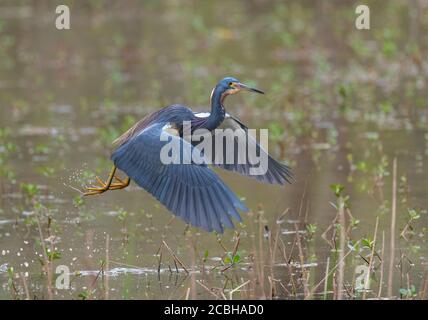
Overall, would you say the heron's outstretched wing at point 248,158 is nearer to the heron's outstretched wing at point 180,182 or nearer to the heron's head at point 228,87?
the heron's head at point 228,87

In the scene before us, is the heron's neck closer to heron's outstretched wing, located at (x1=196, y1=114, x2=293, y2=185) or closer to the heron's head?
the heron's head

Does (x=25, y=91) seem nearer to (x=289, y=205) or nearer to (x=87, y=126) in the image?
(x=87, y=126)

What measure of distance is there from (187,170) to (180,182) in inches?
3.8

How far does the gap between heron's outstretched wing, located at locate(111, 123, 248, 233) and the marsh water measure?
29 centimetres

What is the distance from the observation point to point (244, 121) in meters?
12.6

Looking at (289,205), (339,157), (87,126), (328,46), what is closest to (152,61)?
(328,46)

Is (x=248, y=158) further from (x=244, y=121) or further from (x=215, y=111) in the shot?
(x=244, y=121)

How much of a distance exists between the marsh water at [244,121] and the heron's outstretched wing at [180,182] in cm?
29

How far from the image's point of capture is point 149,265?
717 centimetres

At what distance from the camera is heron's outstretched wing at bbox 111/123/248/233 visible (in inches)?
253

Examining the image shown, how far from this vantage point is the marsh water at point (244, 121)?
688 cm

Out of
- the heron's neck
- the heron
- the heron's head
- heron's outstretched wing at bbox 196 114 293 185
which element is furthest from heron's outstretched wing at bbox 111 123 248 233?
heron's outstretched wing at bbox 196 114 293 185

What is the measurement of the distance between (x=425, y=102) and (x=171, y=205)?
24.5ft
